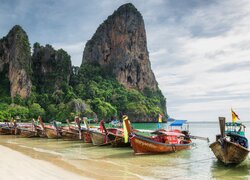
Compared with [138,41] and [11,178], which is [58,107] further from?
[11,178]

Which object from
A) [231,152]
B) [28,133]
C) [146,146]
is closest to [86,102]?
[28,133]

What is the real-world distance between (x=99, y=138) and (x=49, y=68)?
10523cm

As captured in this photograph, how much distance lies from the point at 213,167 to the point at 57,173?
901 cm

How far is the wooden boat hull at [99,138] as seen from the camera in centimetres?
2709

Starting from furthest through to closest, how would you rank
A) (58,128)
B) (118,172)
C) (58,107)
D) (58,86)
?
(58,86), (58,107), (58,128), (118,172)

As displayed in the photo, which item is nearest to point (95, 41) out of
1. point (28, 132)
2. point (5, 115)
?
point (5, 115)

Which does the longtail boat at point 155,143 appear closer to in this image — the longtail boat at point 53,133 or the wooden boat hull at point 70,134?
the wooden boat hull at point 70,134

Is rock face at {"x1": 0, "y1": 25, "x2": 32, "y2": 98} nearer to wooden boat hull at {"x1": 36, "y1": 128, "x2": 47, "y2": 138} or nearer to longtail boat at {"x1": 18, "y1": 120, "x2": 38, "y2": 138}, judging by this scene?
longtail boat at {"x1": 18, "y1": 120, "x2": 38, "y2": 138}

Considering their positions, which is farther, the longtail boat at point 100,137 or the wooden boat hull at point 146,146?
the longtail boat at point 100,137

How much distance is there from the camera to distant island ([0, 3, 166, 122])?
11031cm

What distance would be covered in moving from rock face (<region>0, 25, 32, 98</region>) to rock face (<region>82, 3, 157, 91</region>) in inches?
2334

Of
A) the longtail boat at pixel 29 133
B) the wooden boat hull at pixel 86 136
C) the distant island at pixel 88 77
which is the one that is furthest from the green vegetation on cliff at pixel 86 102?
the wooden boat hull at pixel 86 136

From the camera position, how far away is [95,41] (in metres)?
184

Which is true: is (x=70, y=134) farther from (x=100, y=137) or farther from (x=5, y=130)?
(x=5, y=130)
